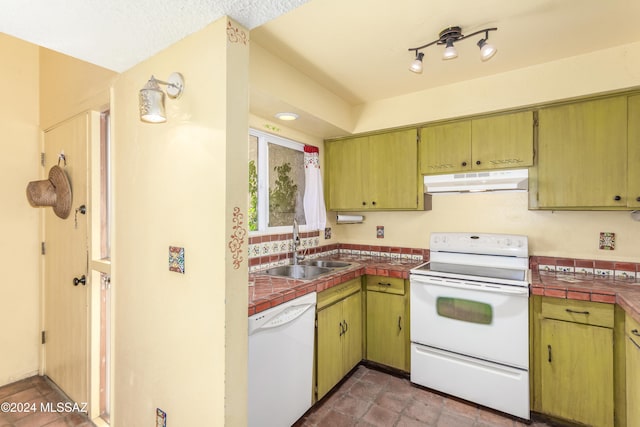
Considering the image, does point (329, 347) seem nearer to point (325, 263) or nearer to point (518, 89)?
point (325, 263)

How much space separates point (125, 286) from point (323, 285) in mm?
1186

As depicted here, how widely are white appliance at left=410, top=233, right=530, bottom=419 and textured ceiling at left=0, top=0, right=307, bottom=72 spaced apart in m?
2.04

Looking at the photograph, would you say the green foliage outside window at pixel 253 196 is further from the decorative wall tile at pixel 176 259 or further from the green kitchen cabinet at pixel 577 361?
the green kitchen cabinet at pixel 577 361

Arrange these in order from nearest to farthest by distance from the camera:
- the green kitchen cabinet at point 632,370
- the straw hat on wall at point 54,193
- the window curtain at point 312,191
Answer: the green kitchen cabinet at point 632,370 → the straw hat on wall at point 54,193 → the window curtain at point 312,191

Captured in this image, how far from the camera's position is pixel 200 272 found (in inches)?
50.9

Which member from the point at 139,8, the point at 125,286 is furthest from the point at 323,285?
the point at 139,8

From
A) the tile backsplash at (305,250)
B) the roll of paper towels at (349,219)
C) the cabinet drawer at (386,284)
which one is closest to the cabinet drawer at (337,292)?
the cabinet drawer at (386,284)

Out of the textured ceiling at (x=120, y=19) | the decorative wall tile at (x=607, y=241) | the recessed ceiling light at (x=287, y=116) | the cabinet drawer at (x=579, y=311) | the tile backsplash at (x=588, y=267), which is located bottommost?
the cabinet drawer at (x=579, y=311)

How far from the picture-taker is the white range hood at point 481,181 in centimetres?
221

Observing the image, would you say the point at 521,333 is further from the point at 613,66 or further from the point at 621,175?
the point at 613,66

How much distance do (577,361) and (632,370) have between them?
0.28 meters

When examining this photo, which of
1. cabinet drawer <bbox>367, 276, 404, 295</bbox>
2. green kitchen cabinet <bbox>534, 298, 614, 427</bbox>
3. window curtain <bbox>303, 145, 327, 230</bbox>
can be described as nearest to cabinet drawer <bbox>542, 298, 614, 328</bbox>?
green kitchen cabinet <bbox>534, 298, 614, 427</bbox>

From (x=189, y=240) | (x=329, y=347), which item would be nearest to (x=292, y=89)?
(x=189, y=240)

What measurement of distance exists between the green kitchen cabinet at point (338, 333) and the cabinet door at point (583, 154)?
1.62 meters
